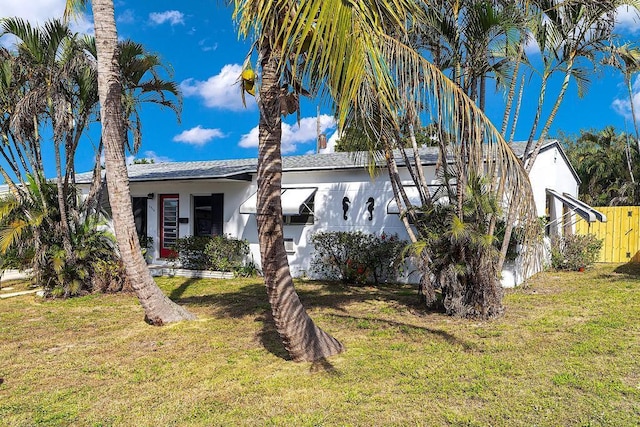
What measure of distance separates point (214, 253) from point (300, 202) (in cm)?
387

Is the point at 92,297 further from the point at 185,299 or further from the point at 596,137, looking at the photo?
the point at 596,137

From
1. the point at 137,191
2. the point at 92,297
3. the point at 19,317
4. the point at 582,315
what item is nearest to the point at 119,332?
the point at 19,317

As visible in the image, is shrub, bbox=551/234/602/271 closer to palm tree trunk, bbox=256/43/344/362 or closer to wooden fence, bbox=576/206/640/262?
wooden fence, bbox=576/206/640/262

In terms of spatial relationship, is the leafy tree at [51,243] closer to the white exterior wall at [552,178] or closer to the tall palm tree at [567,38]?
the tall palm tree at [567,38]

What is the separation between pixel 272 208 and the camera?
6.75 metres

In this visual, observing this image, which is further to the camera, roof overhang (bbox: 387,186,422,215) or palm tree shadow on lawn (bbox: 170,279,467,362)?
roof overhang (bbox: 387,186,422,215)

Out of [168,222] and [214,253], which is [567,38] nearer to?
[214,253]

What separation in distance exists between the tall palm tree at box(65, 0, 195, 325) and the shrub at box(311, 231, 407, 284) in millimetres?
6908

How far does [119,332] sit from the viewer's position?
9.20 m

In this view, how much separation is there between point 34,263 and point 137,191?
7.64 meters

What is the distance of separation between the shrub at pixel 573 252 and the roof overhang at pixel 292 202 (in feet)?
32.3

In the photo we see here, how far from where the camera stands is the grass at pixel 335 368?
536cm

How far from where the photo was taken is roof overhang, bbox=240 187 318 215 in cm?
1537

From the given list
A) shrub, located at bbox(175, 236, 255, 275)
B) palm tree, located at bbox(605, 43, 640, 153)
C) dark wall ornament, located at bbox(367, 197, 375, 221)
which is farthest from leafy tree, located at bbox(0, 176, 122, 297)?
palm tree, located at bbox(605, 43, 640, 153)
